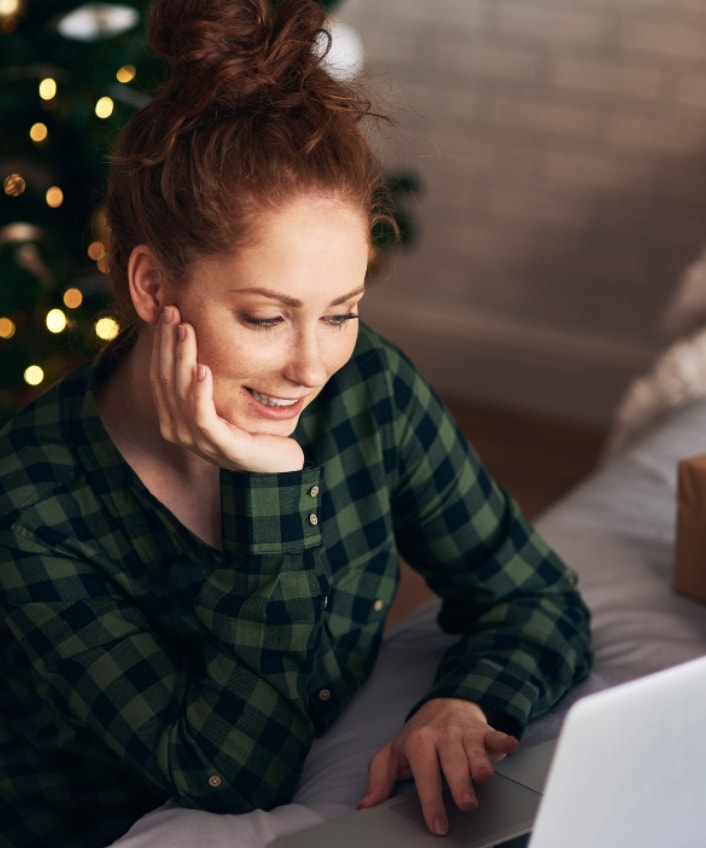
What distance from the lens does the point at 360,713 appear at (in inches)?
46.5

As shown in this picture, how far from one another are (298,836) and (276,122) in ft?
1.89

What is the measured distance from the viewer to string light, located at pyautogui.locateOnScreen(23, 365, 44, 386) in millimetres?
1947

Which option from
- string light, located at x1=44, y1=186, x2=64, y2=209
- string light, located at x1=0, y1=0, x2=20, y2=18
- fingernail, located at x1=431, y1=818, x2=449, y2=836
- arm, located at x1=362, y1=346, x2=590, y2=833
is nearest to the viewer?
fingernail, located at x1=431, y1=818, x2=449, y2=836

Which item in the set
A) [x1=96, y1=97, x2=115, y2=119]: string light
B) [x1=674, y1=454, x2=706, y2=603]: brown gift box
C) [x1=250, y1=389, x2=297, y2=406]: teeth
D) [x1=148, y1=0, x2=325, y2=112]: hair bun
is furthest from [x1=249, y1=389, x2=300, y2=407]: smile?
[x1=96, y1=97, x2=115, y2=119]: string light

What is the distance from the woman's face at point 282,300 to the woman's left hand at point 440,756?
0.31 metres

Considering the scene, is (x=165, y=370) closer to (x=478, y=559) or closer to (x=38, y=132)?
(x=478, y=559)

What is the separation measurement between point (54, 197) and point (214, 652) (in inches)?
46.3

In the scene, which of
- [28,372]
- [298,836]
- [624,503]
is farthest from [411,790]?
[28,372]

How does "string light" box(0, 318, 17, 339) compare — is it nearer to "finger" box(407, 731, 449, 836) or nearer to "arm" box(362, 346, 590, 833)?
"arm" box(362, 346, 590, 833)

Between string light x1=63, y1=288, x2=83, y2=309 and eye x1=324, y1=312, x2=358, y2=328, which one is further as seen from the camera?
string light x1=63, y1=288, x2=83, y2=309

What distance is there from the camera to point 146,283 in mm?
1013

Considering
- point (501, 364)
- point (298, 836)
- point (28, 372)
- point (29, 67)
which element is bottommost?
point (501, 364)

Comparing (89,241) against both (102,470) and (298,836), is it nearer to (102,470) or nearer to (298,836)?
(102,470)

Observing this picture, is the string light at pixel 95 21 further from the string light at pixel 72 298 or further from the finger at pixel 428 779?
the finger at pixel 428 779
